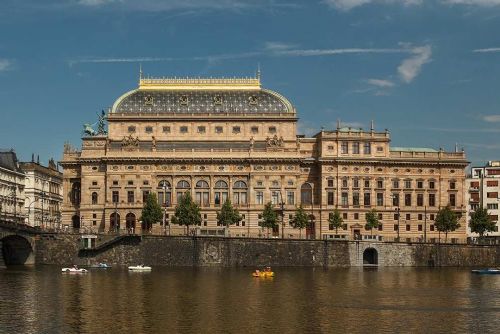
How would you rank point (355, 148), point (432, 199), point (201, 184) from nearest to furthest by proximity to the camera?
point (201, 184) → point (355, 148) → point (432, 199)

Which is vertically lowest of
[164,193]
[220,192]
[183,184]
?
[164,193]

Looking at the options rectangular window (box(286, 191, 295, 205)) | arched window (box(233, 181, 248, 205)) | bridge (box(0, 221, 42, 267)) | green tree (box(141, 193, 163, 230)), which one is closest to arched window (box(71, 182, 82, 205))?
green tree (box(141, 193, 163, 230))

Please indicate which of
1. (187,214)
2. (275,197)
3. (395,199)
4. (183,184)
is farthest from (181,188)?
(395,199)

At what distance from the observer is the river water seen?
79625 millimetres

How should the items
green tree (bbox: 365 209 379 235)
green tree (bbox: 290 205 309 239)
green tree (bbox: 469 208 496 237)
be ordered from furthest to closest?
green tree (bbox: 469 208 496 237) → green tree (bbox: 365 209 379 235) → green tree (bbox: 290 205 309 239)

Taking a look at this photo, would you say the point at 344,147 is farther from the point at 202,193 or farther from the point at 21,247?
the point at 21,247

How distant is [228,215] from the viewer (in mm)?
176250

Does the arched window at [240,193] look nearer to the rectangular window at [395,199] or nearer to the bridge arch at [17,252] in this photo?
the rectangular window at [395,199]

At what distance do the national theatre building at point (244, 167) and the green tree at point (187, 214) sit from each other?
25.5 ft

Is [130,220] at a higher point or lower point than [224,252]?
higher

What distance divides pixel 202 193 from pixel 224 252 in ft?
96.4

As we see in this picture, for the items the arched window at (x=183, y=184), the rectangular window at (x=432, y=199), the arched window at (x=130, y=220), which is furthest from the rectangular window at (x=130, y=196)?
the rectangular window at (x=432, y=199)

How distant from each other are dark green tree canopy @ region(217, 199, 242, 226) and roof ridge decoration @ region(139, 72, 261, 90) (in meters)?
31.4

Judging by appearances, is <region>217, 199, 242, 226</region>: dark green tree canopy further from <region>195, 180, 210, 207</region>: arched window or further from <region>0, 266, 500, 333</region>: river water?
<region>0, 266, 500, 333</region>: river water
